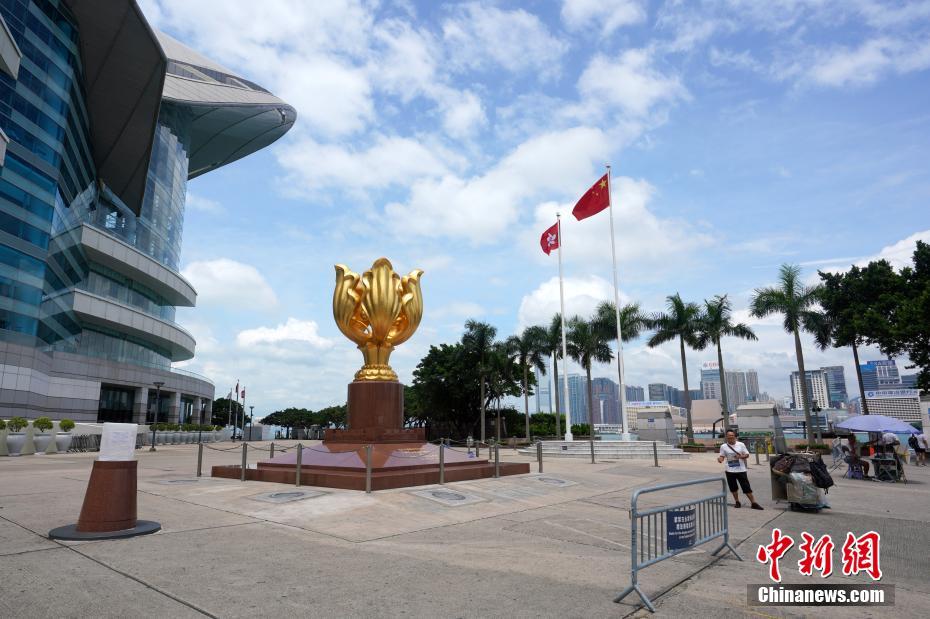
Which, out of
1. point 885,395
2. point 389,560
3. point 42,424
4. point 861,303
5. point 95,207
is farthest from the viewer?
point 885,395

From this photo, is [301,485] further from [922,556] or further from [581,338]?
[581,338]

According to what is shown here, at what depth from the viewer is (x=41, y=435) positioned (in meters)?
27.6

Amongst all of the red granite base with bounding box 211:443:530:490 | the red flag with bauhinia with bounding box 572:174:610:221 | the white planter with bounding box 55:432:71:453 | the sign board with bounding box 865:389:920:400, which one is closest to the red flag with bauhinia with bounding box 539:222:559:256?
the red flag with bauhinia with bounding box 572:174:610:221

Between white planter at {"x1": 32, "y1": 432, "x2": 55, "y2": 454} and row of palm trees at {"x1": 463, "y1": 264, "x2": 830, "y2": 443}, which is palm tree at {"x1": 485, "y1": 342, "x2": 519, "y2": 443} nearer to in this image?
row of palm trees at {"x1": 463, "y1": 264, "x2": 830, "y2": 443}

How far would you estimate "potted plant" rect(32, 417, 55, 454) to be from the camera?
88.6ft

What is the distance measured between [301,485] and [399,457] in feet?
7.40

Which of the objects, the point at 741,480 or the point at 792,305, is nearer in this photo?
the point at 741,480

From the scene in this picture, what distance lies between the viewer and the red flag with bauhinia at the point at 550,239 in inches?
1323

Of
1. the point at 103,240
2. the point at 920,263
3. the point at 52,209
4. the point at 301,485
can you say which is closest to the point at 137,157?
the point at 103,240

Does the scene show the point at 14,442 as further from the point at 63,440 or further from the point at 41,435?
the point at 63,440

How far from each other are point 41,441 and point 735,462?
3065 cm

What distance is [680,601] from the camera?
511 cm

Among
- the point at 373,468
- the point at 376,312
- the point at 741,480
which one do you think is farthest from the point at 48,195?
the point at 741,480

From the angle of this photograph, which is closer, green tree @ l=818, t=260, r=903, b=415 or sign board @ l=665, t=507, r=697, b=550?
sign board @ l=665, t=507, r=697, b=550
